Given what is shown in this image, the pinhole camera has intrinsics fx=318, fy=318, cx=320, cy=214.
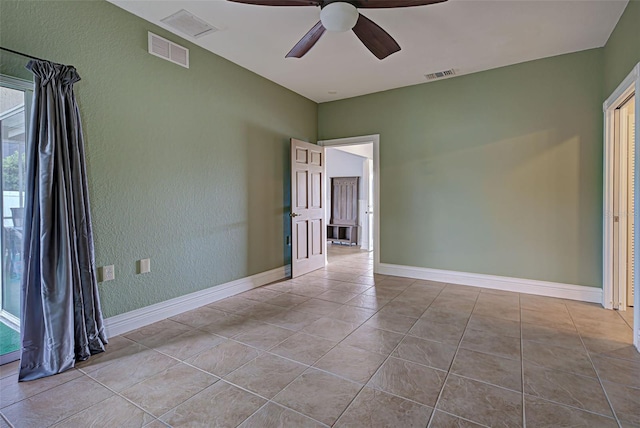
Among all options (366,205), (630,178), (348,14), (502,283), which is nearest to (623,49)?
(630,178)

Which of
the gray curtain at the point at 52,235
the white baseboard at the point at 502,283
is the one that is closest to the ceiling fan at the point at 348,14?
the gray curtain at the point at 52,235

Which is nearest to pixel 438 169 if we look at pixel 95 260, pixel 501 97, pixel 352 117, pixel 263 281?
pixel 501 97

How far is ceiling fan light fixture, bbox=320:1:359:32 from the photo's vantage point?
7.14ft

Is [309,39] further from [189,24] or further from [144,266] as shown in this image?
[144,266]

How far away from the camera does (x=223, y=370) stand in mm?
2145

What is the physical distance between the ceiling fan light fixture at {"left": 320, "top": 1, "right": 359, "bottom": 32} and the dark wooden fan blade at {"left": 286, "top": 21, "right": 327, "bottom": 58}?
146 mm

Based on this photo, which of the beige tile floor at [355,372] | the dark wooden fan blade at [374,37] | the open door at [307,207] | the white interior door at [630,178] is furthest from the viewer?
the open door at [307,207]

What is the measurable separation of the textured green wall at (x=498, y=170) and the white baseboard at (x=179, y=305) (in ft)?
6.53

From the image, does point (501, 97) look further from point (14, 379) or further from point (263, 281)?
point (14, 379)

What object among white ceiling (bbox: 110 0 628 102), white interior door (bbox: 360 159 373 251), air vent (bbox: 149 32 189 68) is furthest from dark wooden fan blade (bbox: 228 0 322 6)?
white interior door (bbox: 360 159 373 251)

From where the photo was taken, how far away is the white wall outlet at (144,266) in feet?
9.44

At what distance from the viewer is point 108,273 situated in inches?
104

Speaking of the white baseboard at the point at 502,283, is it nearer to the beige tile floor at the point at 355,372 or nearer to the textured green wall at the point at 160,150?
the beige tile floor at the point at 355,372

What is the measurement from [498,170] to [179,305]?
13.2 feet
